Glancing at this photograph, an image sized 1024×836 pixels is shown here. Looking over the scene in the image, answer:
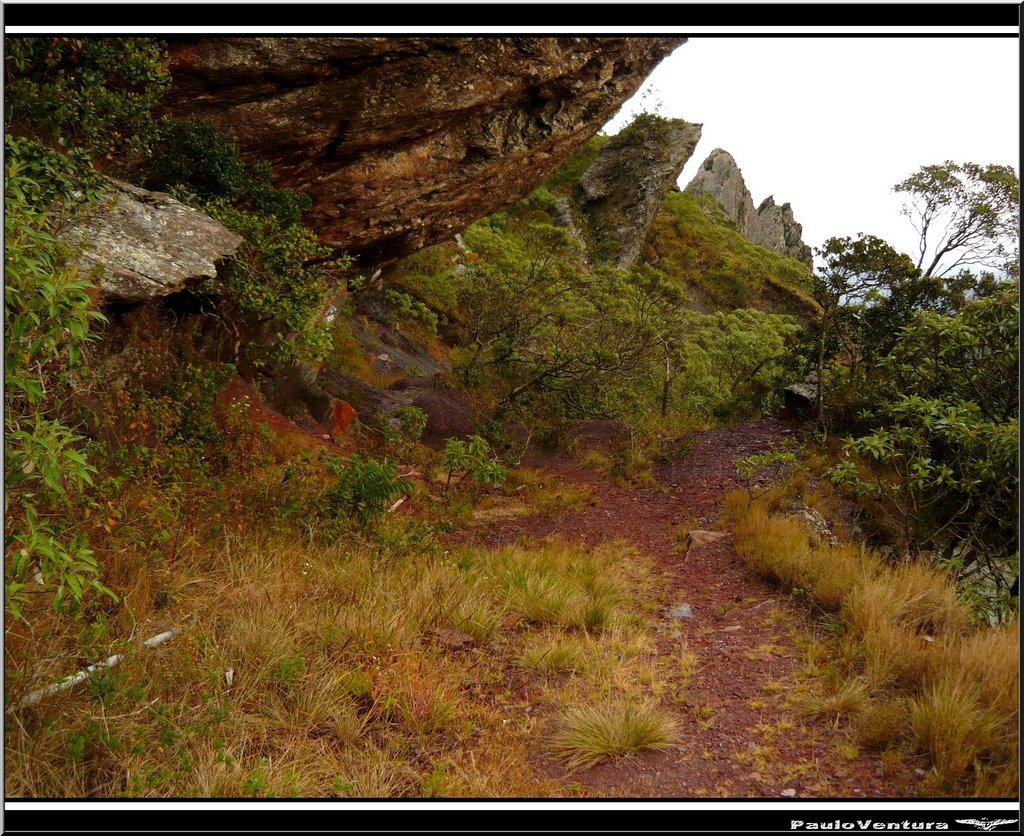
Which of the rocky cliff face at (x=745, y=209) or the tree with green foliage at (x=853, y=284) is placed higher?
the rocky cliff face at (x=745, y=209)

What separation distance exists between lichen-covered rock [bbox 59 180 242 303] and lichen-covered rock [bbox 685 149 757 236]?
157ft

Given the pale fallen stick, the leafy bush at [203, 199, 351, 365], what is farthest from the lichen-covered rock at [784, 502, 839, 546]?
the pale fallen stick

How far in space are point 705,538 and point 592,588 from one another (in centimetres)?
272

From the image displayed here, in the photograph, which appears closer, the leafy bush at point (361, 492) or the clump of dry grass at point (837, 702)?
the clump of dry grass at point (837, 702)

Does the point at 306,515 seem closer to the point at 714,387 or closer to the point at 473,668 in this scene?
the point at 473,668

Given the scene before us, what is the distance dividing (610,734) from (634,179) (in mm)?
30327

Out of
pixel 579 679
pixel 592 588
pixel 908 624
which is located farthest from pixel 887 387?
pixel 579 679

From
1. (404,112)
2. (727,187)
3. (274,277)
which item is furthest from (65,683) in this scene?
(727,187)

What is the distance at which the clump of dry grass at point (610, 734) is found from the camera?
3658 mm

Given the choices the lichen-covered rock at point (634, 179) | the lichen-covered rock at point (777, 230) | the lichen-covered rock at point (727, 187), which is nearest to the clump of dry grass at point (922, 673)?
the lichen-covered rock at point (634, 179)

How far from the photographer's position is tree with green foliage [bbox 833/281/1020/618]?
4766 mm

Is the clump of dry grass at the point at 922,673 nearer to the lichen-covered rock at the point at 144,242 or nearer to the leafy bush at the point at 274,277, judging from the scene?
the leafy bush at the point at 274,277

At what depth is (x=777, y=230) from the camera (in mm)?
51438

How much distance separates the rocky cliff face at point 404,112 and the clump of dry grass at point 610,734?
298 inches
